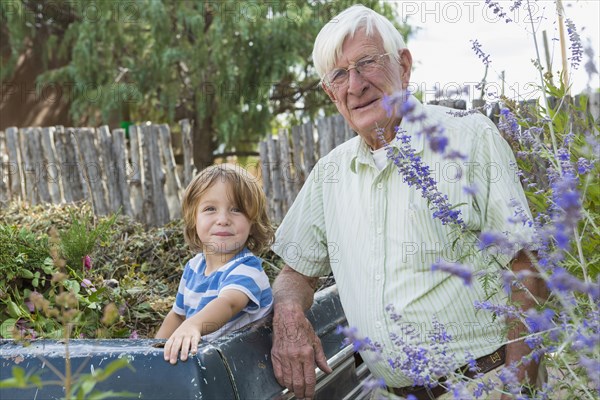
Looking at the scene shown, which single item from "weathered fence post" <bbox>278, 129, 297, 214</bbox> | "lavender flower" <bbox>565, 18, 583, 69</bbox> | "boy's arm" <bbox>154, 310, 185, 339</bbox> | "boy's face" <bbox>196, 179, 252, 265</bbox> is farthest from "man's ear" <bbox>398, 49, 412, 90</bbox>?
"weathered fence post" <bbox>278, 129, 297, 214</bbox>

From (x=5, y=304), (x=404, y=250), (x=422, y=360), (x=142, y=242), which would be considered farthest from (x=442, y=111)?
(x=142, y=242)

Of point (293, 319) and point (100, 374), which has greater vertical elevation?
point (100, 374)

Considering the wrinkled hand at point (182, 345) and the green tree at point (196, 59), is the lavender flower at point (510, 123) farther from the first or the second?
the green tree at point (196, 59)

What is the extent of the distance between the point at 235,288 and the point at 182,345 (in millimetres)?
507

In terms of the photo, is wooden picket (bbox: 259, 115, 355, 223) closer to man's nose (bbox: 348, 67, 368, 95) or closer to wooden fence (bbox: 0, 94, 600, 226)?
wooden fence (bbox: 0, 94, 600, 226)

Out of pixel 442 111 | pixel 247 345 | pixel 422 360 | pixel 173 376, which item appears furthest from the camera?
pixel 442 111

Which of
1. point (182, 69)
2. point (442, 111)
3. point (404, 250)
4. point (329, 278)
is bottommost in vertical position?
point (329, 278)

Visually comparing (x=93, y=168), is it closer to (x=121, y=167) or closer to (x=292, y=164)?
(x=121, y=167)

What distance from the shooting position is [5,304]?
2311 millimetres

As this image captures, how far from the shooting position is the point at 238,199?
2.39m

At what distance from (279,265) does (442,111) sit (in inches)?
51.1

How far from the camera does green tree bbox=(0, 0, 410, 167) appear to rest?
9.97m

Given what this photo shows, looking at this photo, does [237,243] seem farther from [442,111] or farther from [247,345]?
[442,111]

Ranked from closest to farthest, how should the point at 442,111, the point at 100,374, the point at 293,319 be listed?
the point at 100,374 → the point at 293,319 → the point at 442,111
